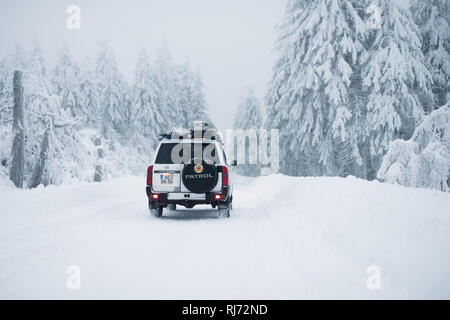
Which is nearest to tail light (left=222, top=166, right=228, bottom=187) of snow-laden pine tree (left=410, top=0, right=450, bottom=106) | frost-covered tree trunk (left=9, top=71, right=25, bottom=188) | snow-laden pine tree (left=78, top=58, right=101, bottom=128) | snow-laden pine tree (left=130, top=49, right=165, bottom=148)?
frost-covered tree trunk (left=9, top=71, right=25, bottom=188)

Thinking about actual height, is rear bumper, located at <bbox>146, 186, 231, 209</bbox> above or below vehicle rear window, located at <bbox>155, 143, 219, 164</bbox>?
below

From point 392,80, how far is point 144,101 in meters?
30.9

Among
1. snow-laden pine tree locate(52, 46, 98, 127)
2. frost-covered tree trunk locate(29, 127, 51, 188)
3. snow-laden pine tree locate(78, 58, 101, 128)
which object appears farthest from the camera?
snow-laden pine tree locate(78, 58, 101, 128)

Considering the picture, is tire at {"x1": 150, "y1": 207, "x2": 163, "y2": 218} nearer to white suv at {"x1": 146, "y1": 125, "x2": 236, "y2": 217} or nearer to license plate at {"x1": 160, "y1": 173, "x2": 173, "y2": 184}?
white suv at {"x1": 146, "y1": 125, "x2": 236, "y2": 217}

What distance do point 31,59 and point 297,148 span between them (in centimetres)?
3590

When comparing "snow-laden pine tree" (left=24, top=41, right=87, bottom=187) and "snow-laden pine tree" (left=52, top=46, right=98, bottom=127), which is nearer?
"snow-laden pine tree" (left=24, top=41, right=87, bottom=187)

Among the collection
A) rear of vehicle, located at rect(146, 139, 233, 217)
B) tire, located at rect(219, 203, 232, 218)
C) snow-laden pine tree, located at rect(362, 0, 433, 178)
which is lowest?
tire, located at rect(219, 203, 232, 218)

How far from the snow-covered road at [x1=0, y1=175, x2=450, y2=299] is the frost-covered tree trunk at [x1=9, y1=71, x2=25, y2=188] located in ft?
31.9

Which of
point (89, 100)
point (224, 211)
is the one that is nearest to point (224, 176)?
point (224, 211)

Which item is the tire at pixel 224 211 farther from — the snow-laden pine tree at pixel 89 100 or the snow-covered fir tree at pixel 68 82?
the snow-laden pine tree at pixel 89 100

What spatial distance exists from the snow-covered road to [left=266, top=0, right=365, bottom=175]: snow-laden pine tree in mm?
9171

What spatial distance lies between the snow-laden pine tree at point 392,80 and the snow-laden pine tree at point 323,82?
3.08ft

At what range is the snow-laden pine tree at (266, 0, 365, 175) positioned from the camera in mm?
17266

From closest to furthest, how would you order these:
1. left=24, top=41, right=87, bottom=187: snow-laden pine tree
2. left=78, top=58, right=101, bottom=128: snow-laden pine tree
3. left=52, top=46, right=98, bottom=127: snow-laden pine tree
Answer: left=24, top=41, right=87, bottom=187: snow-laden pine tree, left=52, top=46, right=98, bottom=127: snow-laden pine tree, left=78, top=58, right=101, bottom=128: snow-laden pine tree
